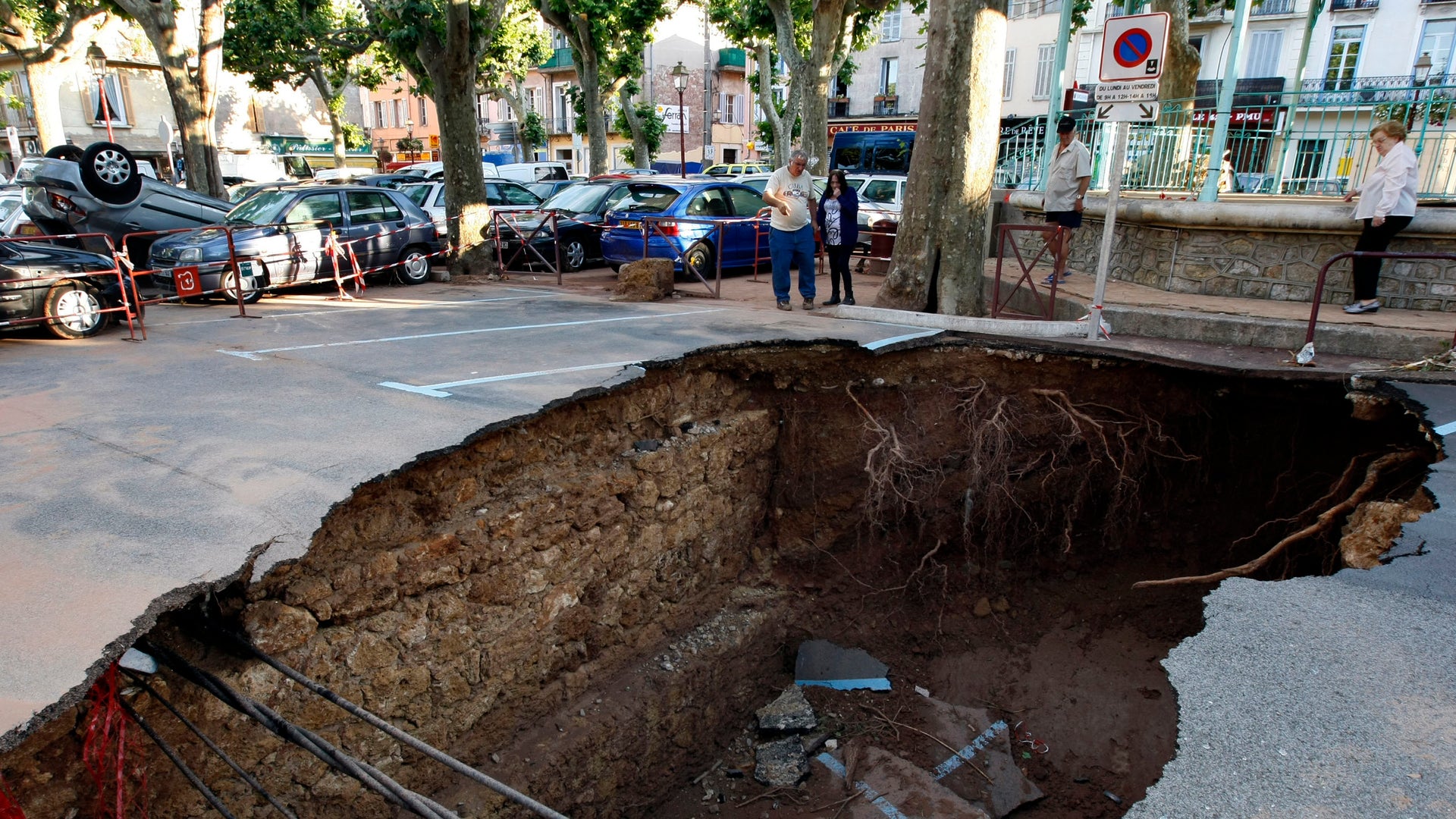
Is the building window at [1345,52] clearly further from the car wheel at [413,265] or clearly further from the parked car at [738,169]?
the car wheel at [413,265]

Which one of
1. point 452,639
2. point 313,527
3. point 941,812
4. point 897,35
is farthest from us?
point 897,35

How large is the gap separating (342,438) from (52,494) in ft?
4.61

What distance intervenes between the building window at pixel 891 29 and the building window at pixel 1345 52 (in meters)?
16.5

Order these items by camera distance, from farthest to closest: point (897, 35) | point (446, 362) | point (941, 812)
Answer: point (897, 35)
point (446, 362)
point (941, 812)

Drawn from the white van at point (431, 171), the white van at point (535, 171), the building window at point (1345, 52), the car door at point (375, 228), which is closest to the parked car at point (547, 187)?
the white van at point (431, 171)

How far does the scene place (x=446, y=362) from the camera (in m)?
7.11

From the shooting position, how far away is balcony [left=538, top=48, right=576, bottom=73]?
150ft

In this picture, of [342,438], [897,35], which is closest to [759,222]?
[342,438]

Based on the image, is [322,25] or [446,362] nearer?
[446,362]

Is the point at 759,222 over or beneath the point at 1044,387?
over

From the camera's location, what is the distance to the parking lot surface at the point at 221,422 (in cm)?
342

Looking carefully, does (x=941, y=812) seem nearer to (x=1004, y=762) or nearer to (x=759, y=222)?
(x=1004, y=762)

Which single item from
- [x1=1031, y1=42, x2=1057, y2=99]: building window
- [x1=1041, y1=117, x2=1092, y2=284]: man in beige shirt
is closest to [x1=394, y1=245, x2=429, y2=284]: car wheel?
[x1=1041, y1=117, x2=1092, y2=284]: man in beige shirt

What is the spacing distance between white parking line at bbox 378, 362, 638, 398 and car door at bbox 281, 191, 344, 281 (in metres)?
5.90
